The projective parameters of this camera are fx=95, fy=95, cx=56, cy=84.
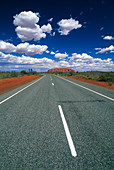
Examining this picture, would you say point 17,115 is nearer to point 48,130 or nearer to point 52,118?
point 52,118

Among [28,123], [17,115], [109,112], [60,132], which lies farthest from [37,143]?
[109,112]

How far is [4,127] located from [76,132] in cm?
225

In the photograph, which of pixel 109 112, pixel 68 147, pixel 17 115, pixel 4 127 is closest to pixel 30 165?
pixel 68 147

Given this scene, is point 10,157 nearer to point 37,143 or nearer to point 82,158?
point 37,143

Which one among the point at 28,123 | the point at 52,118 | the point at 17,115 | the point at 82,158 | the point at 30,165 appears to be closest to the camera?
the point at 30,165

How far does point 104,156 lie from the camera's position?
1.99 metres

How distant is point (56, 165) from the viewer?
5.87ft

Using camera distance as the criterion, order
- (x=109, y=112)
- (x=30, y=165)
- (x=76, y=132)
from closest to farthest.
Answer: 1. (x=30, y=165)
2. (x=76, y=132)
3. (x=109, y=112)

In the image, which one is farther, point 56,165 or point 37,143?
point 37,143

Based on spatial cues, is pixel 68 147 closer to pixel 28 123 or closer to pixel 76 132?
pixel 76 132

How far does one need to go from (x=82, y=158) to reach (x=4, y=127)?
245 cm

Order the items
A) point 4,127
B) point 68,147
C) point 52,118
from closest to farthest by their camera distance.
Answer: point 68,147 → point 4,127 → point 52,118

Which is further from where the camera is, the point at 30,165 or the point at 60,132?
the point at 60,132

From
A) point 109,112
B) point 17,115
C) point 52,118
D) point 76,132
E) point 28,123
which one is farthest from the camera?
point 109,112
